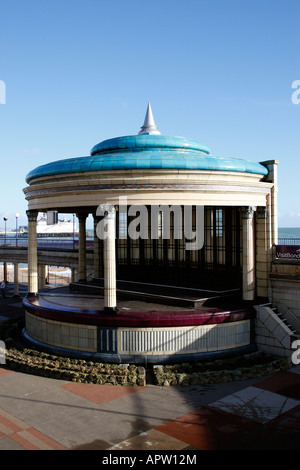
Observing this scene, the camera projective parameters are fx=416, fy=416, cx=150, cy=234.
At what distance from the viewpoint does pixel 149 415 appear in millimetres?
13602

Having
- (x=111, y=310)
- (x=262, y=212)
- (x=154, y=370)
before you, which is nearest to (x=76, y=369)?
(x=111, y=310)

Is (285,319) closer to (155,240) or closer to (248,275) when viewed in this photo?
(248,275)

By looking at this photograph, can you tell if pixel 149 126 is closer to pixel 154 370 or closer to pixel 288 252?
pixel 288 252

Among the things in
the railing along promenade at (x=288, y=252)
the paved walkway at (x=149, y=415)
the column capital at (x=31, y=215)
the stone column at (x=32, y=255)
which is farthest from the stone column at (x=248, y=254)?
the column capital at (x=31, y=215)

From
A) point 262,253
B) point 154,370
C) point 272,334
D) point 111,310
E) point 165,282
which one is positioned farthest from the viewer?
point 165,282

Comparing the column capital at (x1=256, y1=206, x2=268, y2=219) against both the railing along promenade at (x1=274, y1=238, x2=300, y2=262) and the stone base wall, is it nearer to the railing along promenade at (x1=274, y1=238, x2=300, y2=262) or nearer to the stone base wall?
the railing along promenade at (x1=274, y1=238, x2=300, y2=262)

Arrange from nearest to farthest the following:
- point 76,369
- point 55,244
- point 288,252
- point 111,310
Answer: point 76,369 → point 111,310 → point 288,252 → point 55,244

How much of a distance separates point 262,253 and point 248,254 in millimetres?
1154

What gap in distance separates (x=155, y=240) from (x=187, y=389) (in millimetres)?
14230

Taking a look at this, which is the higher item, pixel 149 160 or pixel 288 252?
pixel 149 160

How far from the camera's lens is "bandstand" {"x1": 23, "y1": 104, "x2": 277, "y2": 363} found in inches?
726

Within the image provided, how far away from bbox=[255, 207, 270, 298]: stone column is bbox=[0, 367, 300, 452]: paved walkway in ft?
17.5

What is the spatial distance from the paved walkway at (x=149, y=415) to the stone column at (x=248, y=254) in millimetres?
4906

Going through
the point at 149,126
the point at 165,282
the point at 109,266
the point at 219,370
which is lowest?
the point at 219,370
